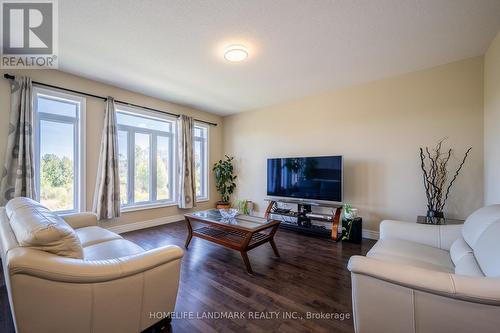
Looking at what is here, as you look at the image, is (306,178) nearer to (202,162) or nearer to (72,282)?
(202,162)

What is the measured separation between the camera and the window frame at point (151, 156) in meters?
3.92

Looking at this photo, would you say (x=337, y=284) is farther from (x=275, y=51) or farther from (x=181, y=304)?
(x=275, y=51)

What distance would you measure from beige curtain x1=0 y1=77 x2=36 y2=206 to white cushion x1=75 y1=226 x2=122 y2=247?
46.3 inches

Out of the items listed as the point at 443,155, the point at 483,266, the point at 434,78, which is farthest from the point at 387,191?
the point at 483,266

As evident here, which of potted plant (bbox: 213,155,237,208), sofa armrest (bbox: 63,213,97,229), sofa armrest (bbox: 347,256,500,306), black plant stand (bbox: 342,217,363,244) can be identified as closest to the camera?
sofa armrest (bbox: 347,256,500,306)

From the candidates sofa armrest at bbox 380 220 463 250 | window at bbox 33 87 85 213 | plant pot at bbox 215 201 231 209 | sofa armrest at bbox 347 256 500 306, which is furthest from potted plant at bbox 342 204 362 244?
window at bbox 33 87 85 213

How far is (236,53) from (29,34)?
221 cm

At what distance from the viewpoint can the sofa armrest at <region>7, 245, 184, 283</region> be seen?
3.30ft

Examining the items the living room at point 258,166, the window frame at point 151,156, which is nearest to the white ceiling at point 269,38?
the living room at point 258,166

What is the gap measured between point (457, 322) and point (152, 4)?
294cm

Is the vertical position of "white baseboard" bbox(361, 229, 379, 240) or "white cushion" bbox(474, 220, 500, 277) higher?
"white cushion" bbox(474, 220, 500, 277)

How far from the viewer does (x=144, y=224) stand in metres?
4.05

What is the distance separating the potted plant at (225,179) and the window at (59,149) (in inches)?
105

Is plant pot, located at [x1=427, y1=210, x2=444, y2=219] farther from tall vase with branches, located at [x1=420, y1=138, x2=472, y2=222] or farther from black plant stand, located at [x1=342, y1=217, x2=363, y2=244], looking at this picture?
black plant stand, located at [x1=342, y1=217, x2=363, y2=244]
